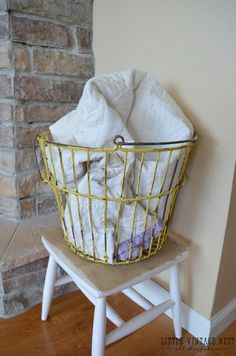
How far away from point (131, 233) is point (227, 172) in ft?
0.88

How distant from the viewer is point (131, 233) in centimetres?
63

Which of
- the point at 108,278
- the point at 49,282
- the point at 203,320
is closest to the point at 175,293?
the point at 203,320

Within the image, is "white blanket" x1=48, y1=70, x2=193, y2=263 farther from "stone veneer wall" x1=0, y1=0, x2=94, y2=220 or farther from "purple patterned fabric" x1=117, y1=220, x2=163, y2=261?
"stone veneer wall" x1=0, y1=0, x2=94, y2=220

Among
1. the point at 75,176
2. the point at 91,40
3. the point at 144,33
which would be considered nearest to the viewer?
the point at 75,176

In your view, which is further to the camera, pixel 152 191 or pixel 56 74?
pixel 56 74

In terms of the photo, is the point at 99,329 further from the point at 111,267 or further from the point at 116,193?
the point at 116,193

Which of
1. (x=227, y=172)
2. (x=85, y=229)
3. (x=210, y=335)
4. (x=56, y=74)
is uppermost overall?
(x=56, y=74)

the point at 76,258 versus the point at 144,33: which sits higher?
the point at 144,33

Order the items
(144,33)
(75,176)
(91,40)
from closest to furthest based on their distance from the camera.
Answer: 1. (75,176)
2. (144,33)
3. (91,40)

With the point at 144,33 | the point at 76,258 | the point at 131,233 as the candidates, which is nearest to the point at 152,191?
the point at 131,233

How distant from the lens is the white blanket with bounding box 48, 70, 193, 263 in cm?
57

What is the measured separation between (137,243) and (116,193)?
0.46ft

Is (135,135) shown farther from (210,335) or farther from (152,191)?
(210,335)

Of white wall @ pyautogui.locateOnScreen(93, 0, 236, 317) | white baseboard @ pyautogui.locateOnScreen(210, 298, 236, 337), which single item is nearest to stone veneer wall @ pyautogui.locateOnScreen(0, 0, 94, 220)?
white wall @ pyautogui.locateOnScreen(93, 0, 236, 317)
